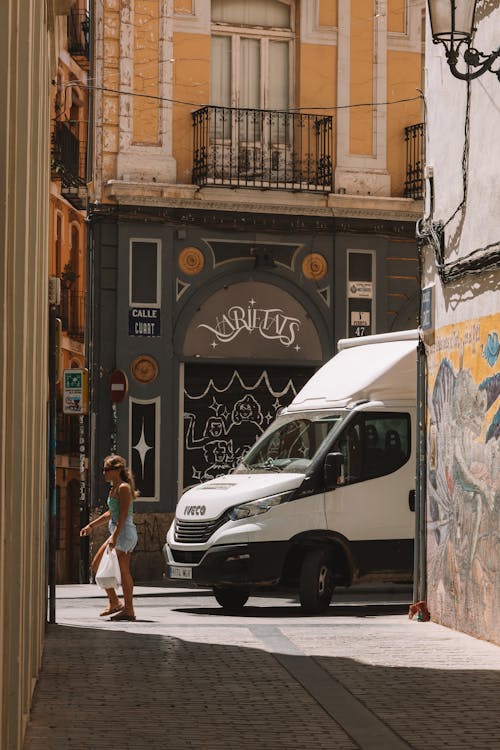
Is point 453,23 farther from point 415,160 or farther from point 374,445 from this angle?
point 415,160

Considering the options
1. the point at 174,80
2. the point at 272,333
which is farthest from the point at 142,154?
the point at 272,333

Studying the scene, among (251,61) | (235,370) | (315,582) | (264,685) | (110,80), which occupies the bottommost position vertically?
(264,685)

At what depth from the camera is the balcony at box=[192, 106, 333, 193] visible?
2588 centimetres

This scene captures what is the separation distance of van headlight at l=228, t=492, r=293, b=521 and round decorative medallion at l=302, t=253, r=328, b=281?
9.83 metres

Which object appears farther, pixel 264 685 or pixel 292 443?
pixel 292 443

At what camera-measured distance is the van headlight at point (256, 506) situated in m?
17.1

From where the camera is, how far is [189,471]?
25.5 m

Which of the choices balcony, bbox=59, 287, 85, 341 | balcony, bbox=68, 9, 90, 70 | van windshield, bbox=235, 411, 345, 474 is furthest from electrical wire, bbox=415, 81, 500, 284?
balcony, bbox=68, 9, 90, 70

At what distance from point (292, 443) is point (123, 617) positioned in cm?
328

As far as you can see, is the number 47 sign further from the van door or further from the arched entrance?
the van door

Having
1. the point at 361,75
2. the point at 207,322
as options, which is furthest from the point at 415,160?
the point at 207,322

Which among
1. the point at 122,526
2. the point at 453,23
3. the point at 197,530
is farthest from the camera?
the point at 197,530

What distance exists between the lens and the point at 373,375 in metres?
17.8

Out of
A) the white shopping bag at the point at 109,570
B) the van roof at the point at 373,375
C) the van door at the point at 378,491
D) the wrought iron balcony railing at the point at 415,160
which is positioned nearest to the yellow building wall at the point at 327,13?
the wrought iron balcony railing at the point at 415,160
